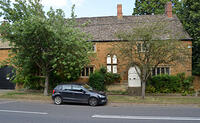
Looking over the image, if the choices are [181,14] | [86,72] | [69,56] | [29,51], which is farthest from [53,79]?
[181,14]

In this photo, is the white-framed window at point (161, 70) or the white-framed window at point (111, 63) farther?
the white-framed window at point (111, 63)

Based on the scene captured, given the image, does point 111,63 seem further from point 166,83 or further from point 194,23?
point 194,23

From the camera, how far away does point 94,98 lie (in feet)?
37.2

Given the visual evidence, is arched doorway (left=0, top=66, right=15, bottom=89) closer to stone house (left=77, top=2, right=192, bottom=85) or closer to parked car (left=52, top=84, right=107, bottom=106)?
stone house (left=77, top=2, right=192, bottom=85)

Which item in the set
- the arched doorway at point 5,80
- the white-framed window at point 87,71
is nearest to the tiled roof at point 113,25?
the arched doorway at point 5,80

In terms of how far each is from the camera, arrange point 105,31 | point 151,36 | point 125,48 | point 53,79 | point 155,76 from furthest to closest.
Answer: point 105,31 < point 53,79 < point 155,76 < point 125,48 < point 151,36

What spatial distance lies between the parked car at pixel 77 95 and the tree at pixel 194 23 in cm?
1173

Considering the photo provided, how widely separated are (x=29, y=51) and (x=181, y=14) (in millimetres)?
18608

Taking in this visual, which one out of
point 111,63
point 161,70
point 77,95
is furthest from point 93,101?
point 161,70

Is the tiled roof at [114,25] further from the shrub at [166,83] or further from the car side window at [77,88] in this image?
the car side window at [77,88]

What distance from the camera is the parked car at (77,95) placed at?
447 inches

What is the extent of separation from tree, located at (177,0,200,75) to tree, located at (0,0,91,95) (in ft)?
38.2

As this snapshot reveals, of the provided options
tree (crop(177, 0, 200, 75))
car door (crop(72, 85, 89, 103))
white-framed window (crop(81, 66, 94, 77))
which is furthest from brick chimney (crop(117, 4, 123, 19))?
car door (crop(72, 85, 89, 103))

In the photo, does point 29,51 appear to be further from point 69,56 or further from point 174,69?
point 174,69
